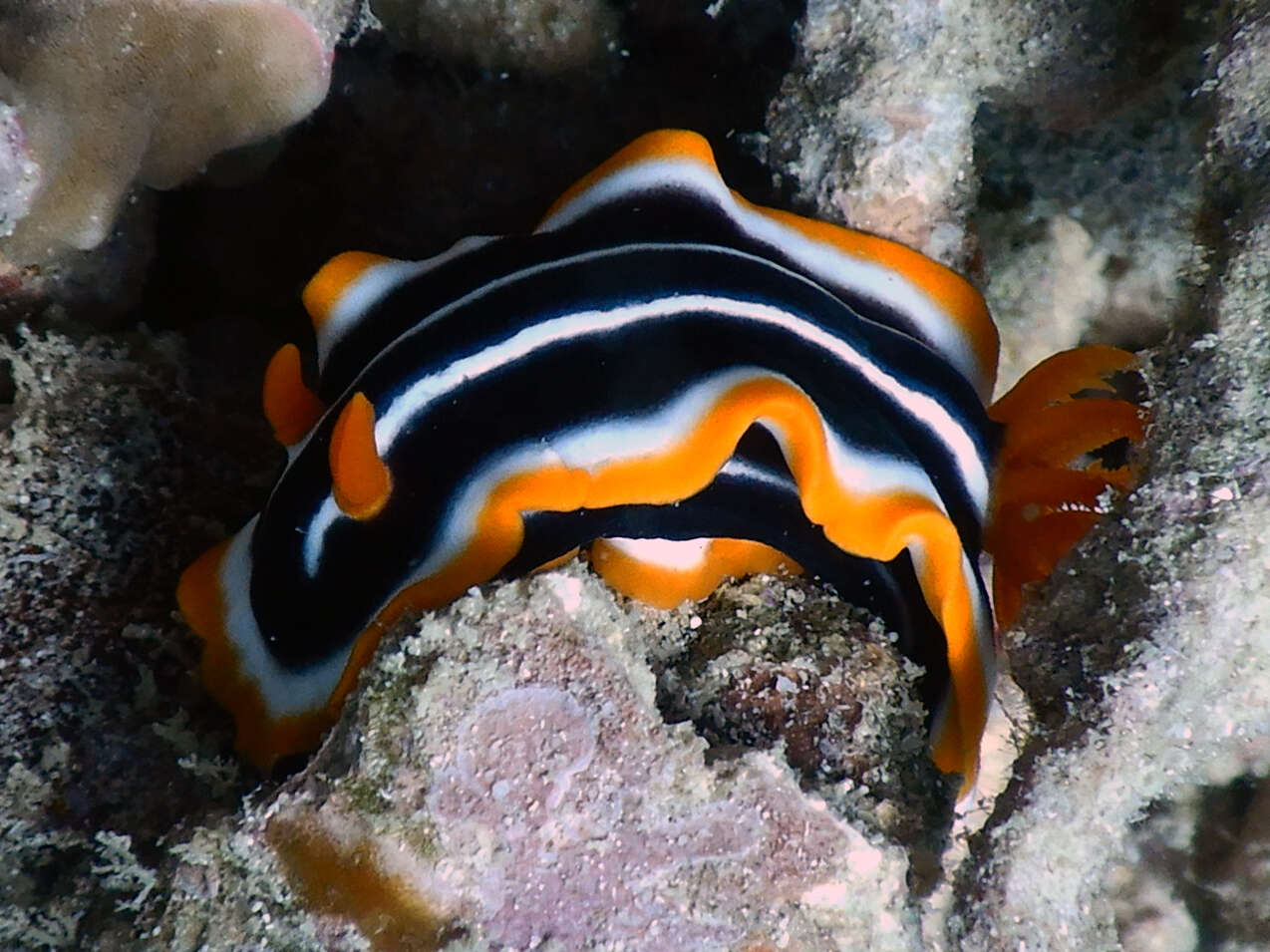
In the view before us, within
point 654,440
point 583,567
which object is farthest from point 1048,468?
point 583,567

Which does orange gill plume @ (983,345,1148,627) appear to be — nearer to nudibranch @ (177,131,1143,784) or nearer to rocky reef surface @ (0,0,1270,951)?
nudibranch @ (177,131,1143,784)

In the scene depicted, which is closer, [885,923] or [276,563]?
[885,923]

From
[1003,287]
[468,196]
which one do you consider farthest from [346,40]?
[1003,287]

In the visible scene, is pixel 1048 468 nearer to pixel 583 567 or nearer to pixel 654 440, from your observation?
pixel 654 440

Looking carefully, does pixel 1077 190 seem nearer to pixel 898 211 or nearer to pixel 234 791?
pixel 898 211

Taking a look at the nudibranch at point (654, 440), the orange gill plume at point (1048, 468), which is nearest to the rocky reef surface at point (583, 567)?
the nudibranch at point (654, 440)

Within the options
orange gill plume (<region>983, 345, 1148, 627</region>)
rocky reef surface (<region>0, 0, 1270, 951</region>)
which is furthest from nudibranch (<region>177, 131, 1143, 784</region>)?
rocky reef surface (<region>0, 0, 1270, 951</region>)
